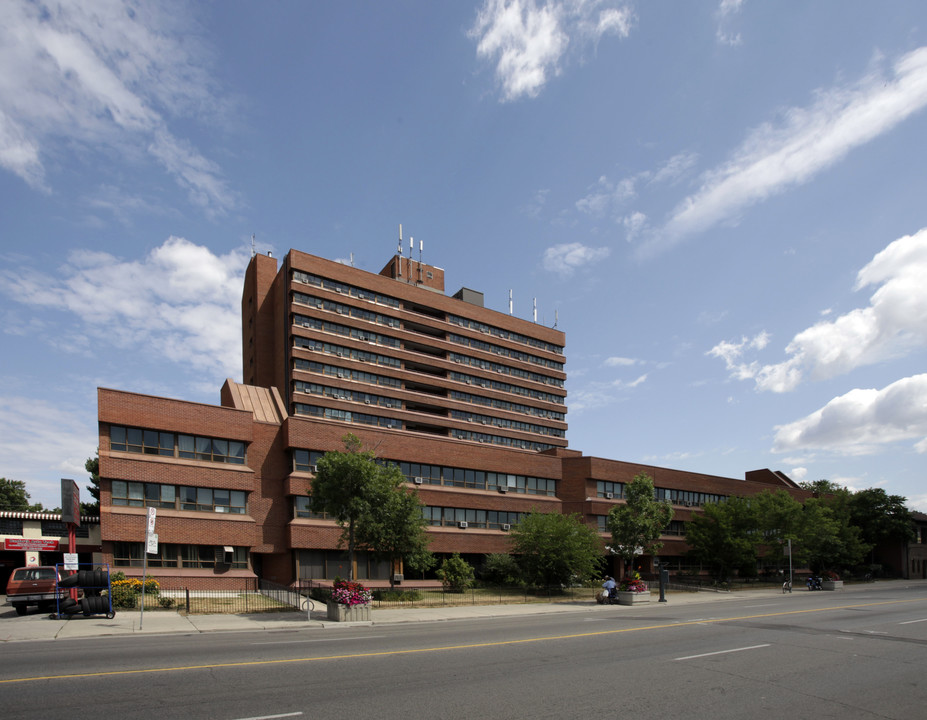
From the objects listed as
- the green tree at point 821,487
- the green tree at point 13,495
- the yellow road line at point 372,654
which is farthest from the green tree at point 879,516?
the green tree at point 13,495

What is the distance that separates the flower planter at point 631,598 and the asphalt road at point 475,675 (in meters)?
15.7

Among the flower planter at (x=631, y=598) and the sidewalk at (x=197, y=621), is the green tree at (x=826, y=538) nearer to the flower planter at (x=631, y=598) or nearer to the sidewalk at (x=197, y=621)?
the flower planter at (x=631, y=598)

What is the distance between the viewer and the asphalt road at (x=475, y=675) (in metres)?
9.74

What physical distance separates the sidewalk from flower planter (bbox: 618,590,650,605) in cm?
325

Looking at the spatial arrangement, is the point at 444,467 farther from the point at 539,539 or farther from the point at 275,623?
the point at 275,623

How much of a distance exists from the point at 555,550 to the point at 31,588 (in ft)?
89.9

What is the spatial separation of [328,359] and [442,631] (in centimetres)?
4399

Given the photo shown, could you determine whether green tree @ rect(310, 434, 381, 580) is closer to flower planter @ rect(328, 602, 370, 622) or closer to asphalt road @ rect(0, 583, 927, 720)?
flower planter @ rect(328, 602, 370, 622)

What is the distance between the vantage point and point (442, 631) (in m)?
21.2

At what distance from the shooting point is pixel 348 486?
1275 inches

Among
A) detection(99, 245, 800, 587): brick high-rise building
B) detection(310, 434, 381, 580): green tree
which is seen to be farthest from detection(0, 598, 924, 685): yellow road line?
detection(99, 245, 800, 587): brick high-rise building

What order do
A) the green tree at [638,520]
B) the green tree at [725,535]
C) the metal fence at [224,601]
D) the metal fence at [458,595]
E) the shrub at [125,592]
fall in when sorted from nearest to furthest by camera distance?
the shrub at [125,592], the metal fence at [224,601], the metal fence at [458,595], the green tree at [638,520], the green tree at [725,535]

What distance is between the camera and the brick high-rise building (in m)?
36.7

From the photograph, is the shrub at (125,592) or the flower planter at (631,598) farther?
the flower planter at (631,598)
